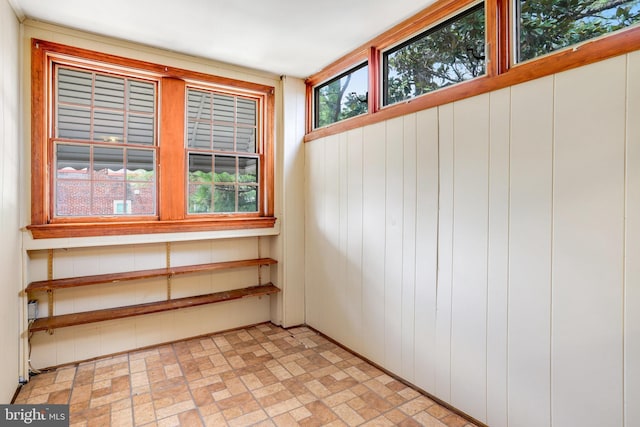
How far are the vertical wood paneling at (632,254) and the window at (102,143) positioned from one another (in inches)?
136

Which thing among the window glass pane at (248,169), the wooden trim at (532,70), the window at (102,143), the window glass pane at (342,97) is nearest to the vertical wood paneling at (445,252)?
the wooden trim at (532,70)

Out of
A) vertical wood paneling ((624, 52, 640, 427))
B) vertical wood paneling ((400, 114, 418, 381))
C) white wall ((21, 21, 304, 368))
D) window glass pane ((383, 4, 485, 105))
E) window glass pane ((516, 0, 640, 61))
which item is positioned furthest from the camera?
white wall ((21, 21, 304, 368))

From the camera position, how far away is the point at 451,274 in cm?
231

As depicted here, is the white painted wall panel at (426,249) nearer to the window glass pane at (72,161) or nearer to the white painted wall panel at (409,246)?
the white painted wall panel at (409,246)

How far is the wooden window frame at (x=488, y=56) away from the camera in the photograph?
1.63 meters

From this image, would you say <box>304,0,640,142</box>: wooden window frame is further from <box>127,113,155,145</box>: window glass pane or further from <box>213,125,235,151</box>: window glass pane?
<box>127,113,155,145</box>: window glass pane

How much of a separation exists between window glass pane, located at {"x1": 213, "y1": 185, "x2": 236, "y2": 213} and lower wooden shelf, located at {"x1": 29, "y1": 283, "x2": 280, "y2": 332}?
0.90 metres

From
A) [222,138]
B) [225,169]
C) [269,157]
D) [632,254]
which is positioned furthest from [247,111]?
[632,254]

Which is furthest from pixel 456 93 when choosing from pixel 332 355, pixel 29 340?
pixel 29 340

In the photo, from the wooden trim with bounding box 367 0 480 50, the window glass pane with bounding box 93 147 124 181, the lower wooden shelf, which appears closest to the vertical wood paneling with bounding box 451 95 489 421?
the wooden trim with bounding box 367 0 480 50

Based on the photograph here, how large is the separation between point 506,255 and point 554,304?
34 centimetres

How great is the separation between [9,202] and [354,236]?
8.57ft

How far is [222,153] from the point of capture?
11.9 ft

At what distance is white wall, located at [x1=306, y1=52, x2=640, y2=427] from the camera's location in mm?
1580
